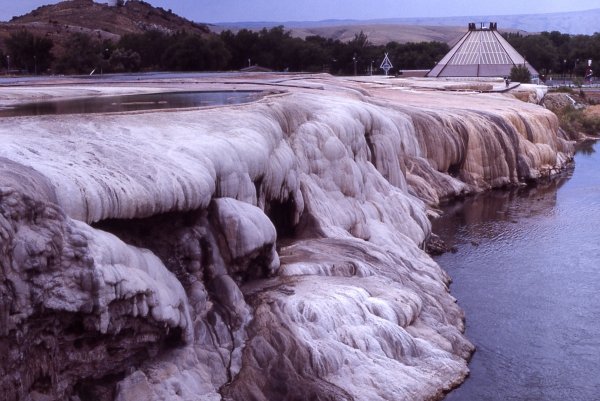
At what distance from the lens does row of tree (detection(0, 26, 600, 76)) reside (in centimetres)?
4575

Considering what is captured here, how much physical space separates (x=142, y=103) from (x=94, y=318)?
10.6 m

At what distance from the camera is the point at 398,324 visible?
441 inches

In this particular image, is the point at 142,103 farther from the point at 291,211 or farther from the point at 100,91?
the point at 291,211

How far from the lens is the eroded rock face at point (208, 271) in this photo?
763cm

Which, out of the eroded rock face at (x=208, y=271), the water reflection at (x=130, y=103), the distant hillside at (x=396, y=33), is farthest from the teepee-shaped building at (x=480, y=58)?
the distant hillside at (x=396, y=33)

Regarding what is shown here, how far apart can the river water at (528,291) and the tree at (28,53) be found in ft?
98.8

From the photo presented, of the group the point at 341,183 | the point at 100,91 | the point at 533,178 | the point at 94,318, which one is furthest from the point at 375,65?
the point at 94,318

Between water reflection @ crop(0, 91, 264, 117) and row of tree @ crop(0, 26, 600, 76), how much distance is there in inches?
942

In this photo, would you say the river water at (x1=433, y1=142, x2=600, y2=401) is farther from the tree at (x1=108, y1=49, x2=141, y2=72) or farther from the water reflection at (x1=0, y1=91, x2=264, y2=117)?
the tree at (x1=108, y1=49, x2=141, y2=72)

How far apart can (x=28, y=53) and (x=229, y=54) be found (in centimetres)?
1055

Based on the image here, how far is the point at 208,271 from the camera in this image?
33.7 ft

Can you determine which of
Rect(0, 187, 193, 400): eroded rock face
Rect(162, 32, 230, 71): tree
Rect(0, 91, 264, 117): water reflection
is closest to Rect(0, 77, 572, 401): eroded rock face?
Rect(0, 187, 193, 400): eroded rock face

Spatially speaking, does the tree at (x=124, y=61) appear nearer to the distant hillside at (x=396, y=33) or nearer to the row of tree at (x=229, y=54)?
the row of tree at (x=229, y=54)

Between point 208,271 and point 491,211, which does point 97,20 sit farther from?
point 208,271
